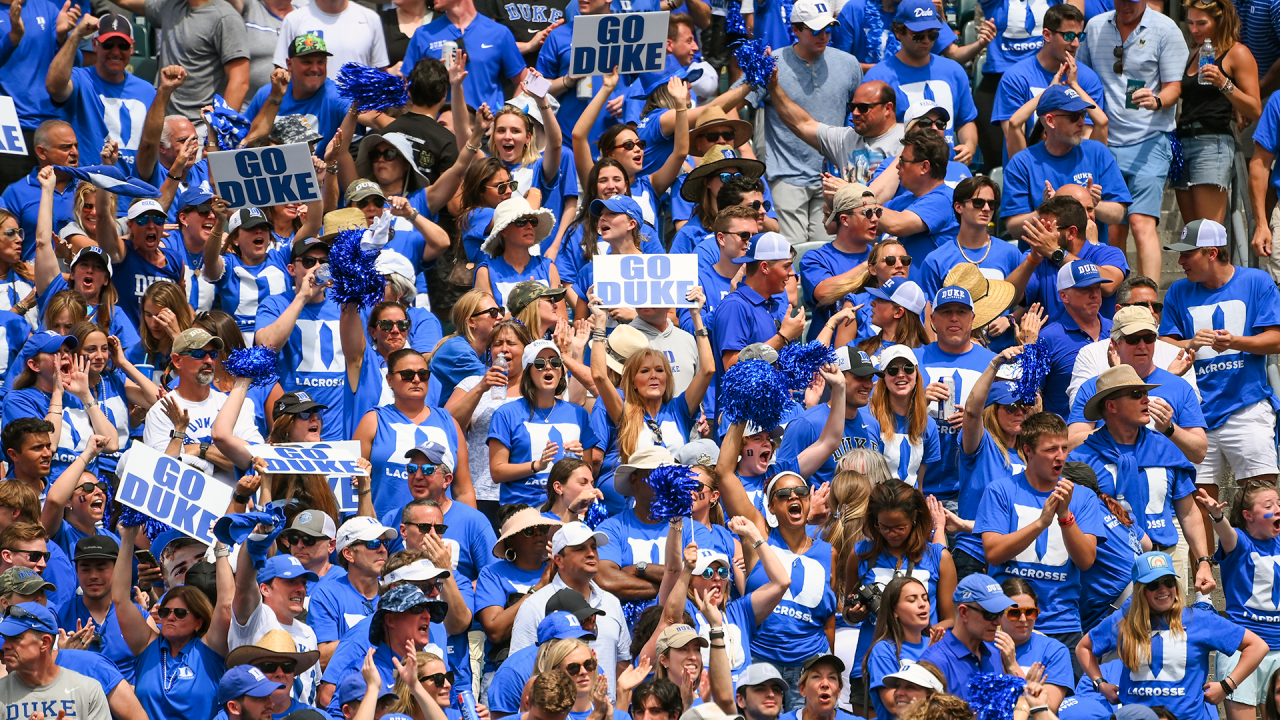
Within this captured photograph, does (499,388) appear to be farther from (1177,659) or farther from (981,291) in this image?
(1177,659)

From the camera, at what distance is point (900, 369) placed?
33.0 ft

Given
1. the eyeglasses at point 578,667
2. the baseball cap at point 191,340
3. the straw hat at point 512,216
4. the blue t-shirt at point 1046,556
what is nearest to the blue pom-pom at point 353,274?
the baseball cap at point 191,340

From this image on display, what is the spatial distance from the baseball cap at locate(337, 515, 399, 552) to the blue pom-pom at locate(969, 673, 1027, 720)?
106 inches

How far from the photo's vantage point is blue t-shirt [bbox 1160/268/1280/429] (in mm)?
10961

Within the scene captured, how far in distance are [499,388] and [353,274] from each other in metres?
1.02

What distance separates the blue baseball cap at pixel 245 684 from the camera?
7.98 m

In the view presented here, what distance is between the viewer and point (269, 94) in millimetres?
12125

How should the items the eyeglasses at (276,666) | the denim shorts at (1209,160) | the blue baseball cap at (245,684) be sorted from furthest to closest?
the denim shorts at (1209,160)
the eyeglasses at (276,666)
the blue baseball cap at (245,684)

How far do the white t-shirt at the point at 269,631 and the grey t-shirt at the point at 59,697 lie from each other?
0.65 meters

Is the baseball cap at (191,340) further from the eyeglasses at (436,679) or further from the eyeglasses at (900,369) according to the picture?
the eyeglasses at (900,369)

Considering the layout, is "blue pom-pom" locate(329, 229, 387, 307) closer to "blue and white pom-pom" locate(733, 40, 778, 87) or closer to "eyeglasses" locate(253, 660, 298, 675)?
"eyeglasses" locate(253, 660, 298, 675)

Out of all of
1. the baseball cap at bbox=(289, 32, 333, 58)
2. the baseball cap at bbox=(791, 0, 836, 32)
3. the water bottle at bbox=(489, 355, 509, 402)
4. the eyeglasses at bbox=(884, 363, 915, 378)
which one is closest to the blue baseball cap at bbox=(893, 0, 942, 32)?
the baseball cap at bbox=(791, 0, 836, 32)

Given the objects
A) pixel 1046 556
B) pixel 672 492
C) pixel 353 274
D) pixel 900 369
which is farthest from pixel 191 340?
pixel 1046 556

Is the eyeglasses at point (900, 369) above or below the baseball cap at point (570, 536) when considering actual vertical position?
above
